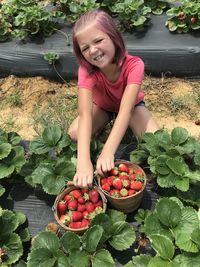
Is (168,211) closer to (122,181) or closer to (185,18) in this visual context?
(122,181)

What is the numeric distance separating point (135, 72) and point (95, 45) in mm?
366

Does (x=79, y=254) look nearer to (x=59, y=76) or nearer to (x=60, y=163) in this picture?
(x=60, y=163)

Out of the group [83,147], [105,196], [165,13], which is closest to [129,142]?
[83,147]

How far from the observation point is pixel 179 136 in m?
2.45

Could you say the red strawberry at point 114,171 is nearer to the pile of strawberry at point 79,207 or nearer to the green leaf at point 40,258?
the pile of strawberry at point 79,207

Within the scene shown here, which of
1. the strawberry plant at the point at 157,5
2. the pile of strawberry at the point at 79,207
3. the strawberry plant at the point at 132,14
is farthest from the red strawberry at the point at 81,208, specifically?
the strawberry plant at the point at 157,5

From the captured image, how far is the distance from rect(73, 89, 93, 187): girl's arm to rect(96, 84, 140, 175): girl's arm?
78mm

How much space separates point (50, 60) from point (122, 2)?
940 millimetres

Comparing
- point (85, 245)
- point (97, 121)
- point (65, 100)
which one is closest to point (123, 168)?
point (85, 245)

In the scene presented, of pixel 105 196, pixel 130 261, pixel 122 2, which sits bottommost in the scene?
pixel 130 261

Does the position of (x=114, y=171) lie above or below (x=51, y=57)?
above

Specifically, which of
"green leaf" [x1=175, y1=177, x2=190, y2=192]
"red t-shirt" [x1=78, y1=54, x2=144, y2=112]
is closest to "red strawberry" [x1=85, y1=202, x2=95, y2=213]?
"green leaf" [x1=175, y1=177, x2=190, y2=192]

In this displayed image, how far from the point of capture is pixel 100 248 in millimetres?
2107

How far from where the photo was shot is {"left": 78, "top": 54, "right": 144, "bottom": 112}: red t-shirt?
8.24 ft
